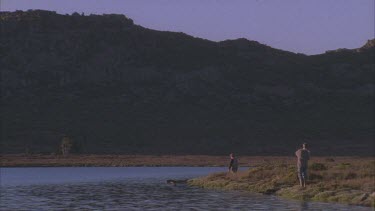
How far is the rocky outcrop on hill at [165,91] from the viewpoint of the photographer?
11881cm

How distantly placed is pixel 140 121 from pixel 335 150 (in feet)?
110

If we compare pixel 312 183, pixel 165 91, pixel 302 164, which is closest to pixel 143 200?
pixel 302 164

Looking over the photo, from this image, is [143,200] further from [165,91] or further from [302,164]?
[165,91]

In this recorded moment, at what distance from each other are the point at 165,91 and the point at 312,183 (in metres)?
111

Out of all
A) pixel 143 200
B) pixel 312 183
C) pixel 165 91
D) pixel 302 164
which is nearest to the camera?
pixel 143 200

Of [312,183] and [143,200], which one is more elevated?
[312,183]

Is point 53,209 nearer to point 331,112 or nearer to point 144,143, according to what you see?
point 144,143

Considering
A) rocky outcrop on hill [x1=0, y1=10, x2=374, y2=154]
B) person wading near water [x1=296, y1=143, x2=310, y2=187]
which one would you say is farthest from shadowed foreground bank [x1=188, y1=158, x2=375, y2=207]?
rocky outcrop on hill [x1=0, y1=10, x2=374, y2=154]

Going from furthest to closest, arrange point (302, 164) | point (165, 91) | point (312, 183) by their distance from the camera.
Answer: point (165, 91) → point (312, 183) → point (302, 164)

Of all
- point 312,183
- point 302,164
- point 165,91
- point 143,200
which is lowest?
point 143,200

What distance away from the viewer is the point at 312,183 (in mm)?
31500

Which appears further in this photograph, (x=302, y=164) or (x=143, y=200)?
(x=302, y=164)

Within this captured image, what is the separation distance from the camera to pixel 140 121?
417 feet


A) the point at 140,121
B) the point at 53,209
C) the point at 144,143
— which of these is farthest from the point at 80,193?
the point at 140,121
